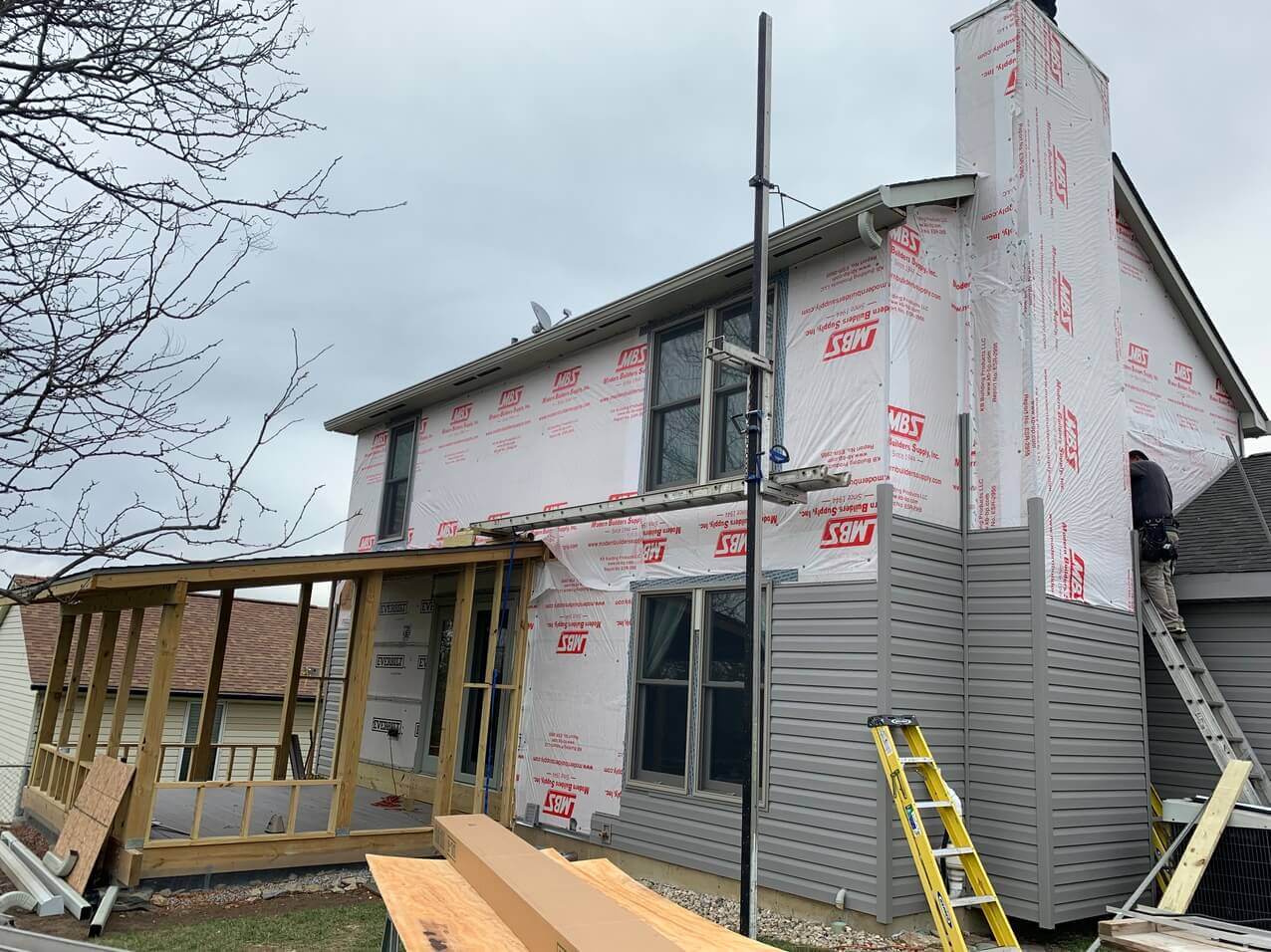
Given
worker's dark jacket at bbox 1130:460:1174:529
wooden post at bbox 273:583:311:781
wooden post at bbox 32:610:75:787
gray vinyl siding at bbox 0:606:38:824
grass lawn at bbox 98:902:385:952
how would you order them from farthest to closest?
gray vinyl siding at bbox 0:606:38:824 < wooden post at bbox 32:610:75:787 < wooden post at bbox 273:583:311:781 < worker's dark jacket at bbox 1130:460:1174:529 < grass lawn at bbox 98:902:385:952

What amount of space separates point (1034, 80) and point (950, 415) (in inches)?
133

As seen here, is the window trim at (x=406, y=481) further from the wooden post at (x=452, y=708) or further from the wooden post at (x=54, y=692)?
the wooden post at (x=452, y=708)

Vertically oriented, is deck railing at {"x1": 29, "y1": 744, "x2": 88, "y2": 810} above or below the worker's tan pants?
below

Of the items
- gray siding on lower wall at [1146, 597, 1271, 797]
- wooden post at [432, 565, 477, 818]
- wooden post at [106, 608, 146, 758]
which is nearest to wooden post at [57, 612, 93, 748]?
wooden post at [106, 608, 146, 758]

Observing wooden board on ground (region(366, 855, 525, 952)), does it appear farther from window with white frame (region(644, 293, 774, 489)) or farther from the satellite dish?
the satellite dish

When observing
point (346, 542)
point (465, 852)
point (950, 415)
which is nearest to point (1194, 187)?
point (950, 415)

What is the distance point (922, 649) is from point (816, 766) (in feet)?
4.11

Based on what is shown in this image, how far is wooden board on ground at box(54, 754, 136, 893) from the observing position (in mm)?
7672

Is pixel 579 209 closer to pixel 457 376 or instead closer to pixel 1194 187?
pixel 457 376

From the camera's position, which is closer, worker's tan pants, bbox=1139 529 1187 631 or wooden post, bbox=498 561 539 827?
worker's tan pants, bbox=1139 529 1187 631

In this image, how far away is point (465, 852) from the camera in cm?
433

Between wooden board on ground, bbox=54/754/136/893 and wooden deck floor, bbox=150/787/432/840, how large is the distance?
702 mm

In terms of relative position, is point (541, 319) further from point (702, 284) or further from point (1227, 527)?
point (1227, 527)

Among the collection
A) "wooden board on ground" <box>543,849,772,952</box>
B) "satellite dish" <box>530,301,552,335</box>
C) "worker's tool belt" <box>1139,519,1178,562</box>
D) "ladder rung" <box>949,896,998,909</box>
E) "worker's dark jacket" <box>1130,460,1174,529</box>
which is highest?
"satellite dish" <box>530,301,552,335</box>
